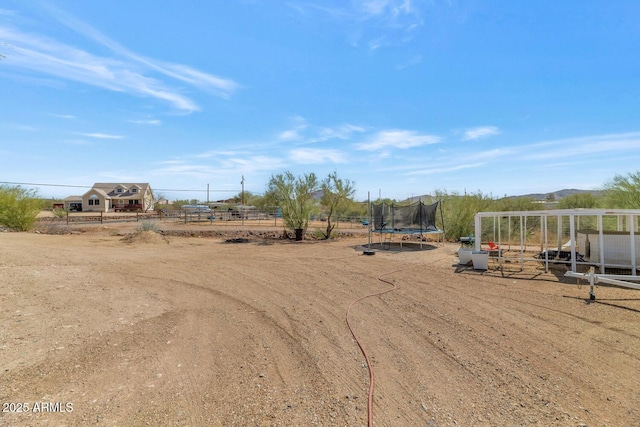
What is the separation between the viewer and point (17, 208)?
→ 22.1m

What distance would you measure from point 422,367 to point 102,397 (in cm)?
317

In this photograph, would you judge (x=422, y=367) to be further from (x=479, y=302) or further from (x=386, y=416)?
(x=479, y=302)

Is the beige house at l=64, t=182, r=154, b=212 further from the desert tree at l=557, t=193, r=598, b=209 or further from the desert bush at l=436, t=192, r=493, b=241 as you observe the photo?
the desert tree at l=557, t=193, r=598, b=209

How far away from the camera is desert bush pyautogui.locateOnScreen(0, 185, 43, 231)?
848 inches

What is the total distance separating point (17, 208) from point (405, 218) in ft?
78.5

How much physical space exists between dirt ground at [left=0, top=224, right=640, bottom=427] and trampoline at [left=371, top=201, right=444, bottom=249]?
7.59m

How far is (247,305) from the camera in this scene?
6227mm

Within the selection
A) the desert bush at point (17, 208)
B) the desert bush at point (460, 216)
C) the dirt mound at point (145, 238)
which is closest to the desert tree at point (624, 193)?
the desert bush at point (460, 216)

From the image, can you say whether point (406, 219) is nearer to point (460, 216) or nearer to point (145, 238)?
point (460, 216)

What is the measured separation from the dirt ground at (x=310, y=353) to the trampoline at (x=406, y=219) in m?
7.59

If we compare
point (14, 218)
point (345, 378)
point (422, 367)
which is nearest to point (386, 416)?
point (345, 378)

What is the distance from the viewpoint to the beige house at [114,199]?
62.9 meters

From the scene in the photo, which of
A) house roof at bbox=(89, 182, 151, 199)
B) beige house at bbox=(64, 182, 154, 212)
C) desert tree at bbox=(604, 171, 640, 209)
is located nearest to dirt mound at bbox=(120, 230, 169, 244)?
desert tree at bbox=(604, 171, 640, 209)

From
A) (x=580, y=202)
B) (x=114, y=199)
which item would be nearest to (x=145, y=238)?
(x=580, y=202)
